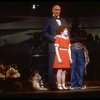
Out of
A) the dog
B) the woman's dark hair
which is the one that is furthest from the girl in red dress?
the dog

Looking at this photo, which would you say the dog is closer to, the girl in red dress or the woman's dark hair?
the girl in red dress

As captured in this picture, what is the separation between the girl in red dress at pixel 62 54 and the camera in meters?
7.77

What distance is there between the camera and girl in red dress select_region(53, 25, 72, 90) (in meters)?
7.77

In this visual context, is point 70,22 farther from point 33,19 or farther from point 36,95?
point 36,95

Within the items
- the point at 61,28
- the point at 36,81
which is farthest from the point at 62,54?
the point at 36,81

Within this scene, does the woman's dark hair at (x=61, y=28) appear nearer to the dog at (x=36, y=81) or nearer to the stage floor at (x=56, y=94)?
the dog at (x=36, y=81)

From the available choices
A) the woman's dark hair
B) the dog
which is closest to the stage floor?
the dog

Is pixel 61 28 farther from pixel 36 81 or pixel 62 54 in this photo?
pixel 36 81

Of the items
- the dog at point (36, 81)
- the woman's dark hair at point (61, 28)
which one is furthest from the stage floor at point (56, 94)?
the woman's dark hair at point (61, 28)

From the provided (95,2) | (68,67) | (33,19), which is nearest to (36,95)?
(68,67)

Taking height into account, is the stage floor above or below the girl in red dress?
below

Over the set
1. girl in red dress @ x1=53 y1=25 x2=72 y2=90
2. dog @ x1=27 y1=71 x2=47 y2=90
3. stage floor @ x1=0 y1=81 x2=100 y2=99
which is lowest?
stage floor @ x1=0 y1=81 x2=100 y2=99

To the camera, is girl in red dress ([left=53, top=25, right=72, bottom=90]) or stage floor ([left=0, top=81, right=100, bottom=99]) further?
girl in red dress ([left=53, top=25, right=72, bottom=90])

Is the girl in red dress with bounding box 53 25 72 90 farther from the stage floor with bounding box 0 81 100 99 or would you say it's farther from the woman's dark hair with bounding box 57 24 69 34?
the stage floor with bounding box 0 81 100 99
